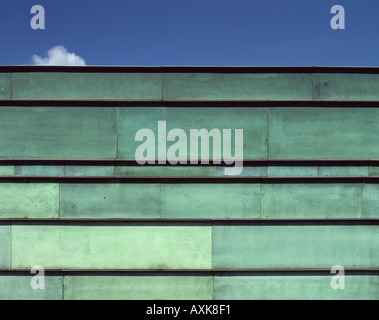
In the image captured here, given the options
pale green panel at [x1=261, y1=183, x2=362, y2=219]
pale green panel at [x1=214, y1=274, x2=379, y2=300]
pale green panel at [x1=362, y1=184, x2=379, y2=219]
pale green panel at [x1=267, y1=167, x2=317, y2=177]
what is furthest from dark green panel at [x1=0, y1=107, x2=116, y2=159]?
pale green panel at [x1=362, y1=184, x2=379, y2=219]

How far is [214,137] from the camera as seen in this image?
15.5ft

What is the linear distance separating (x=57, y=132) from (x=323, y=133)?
193 inches

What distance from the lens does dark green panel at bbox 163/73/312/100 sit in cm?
479

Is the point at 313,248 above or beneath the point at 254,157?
beneath

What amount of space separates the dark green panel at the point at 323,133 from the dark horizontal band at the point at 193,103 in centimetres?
9

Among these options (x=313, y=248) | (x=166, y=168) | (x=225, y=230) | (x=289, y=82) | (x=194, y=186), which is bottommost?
(x=313, y=248)

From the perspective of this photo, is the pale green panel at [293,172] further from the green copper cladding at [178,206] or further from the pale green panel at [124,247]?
the pale green panel at [124,247]

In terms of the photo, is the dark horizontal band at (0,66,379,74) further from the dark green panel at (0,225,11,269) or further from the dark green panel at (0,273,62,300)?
the dark green panel at (0,273,62,300)

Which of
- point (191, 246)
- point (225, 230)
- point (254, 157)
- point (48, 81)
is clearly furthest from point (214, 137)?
point (48, 81)

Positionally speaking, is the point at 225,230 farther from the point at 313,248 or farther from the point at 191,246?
the point at 313,248

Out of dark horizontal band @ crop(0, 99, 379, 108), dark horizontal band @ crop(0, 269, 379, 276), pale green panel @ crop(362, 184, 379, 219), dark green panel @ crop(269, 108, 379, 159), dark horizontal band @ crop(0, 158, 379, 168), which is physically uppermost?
dark horizontal band @ crop(0, 99, 379, 108)

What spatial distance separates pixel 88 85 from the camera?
15.7 ft

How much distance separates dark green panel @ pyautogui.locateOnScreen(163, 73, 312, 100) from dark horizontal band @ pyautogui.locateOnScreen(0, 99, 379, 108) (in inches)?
3.8
